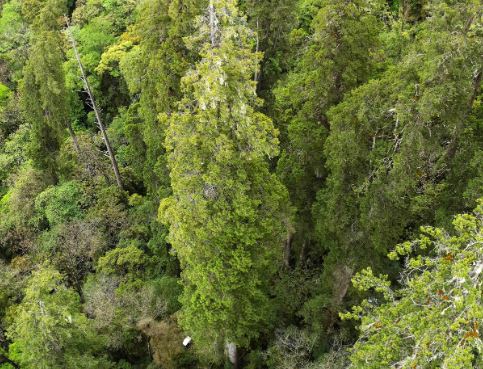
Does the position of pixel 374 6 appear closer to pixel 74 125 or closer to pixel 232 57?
pixel 232 57

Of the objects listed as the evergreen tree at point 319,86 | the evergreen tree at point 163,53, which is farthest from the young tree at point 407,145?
the evergreen tree at point 163,53

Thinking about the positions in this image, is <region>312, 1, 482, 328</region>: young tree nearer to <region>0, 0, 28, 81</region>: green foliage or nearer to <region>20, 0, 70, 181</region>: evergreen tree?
<region>20, 0, 70, 181</region>: evergreen tree

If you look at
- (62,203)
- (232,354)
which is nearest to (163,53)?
(232,354)

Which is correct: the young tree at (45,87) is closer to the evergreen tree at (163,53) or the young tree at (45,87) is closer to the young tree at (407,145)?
the evergreen tree at (163,53)

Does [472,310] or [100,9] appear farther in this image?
[100,9]

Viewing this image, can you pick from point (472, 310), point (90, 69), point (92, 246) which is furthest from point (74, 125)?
point (472, 310)

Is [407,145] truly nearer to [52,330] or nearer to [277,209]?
[277,209]

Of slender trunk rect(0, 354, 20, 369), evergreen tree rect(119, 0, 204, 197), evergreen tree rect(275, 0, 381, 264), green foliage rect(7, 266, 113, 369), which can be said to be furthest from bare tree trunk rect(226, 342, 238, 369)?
slender trunk rect(0, 354, 20, 369)

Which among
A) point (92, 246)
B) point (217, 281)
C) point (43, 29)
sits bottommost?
point (92, 246)
